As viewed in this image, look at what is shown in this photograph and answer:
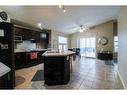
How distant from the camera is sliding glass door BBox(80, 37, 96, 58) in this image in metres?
11.6

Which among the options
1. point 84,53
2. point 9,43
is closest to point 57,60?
point 9,43

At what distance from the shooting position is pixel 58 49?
5781mm

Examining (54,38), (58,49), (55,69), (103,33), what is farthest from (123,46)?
(103,33)

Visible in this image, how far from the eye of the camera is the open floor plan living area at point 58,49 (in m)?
3.65

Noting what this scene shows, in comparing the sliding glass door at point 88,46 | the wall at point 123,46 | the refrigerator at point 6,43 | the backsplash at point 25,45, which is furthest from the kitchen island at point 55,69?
the sliding glass door at point 88,46

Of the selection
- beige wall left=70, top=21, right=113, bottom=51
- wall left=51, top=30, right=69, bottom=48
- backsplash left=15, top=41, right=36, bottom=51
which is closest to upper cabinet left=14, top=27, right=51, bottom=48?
backsplash left=15, top=41, right=36, bottom=51

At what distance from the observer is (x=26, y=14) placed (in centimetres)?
582

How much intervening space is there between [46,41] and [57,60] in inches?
206

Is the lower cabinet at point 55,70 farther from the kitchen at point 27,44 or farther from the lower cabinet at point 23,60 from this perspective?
the lower cabinet at point 23,60

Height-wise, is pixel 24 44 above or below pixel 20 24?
below

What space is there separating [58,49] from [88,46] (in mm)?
6751

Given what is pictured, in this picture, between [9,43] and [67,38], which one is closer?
[9,43]
